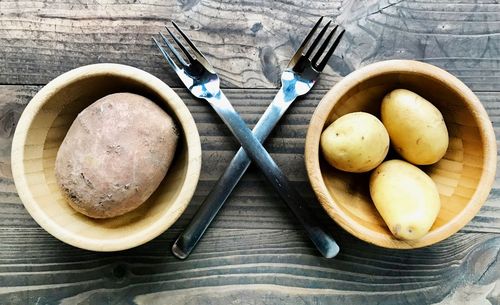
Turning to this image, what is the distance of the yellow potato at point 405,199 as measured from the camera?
0.52 meters

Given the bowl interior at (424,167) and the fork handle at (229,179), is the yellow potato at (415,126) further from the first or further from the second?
the fork handle at (229,179)

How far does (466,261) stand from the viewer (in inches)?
25.9

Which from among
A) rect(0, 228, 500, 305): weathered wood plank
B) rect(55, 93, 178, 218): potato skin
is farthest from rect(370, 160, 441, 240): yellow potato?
rect(55, 93, 178, 218): potato skin

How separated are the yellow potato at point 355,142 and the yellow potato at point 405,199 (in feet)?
0.07

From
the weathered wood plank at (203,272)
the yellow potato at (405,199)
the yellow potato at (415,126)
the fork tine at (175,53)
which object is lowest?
the weathered wood plank at (203,272)

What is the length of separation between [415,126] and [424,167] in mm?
72

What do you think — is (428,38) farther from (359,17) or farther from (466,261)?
(466,261)

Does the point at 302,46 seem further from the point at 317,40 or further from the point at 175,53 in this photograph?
the point at 175,53

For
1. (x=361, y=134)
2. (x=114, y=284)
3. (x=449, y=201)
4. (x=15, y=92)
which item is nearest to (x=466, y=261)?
(x=449, y=201)

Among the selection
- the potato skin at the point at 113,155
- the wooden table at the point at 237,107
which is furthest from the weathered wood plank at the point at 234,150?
the potato skin at the point at 113,155

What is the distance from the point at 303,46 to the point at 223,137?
142 millimetres

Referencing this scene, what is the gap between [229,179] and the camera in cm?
62

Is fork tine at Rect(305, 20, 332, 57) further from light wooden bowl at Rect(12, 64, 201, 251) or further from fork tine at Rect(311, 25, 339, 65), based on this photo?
light wooden bowl at Rect(12, 64, 201, 251)

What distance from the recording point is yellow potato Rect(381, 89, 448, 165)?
538 millimetres
